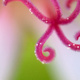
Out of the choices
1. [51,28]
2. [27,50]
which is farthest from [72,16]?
[27,50]

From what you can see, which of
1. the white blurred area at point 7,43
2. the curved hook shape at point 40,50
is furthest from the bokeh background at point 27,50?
the curved hook shape at point 40,50

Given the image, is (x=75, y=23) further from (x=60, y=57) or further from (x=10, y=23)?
(x=10, y=23)

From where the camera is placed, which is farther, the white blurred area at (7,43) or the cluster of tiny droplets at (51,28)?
the white blurred area at (7,43)

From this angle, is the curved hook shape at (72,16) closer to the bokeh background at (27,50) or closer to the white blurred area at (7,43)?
the bokeh background at (27,50)

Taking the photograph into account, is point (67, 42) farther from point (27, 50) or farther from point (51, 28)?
point (27, 50)

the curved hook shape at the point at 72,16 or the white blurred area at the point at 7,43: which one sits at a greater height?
the curved hook shape at the point at 72,16

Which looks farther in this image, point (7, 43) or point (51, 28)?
point (7, 43)

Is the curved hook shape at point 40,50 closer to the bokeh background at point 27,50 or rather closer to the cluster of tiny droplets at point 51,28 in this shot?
the cluster of tiny droplets at point 51,28

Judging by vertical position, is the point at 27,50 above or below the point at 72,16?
below
